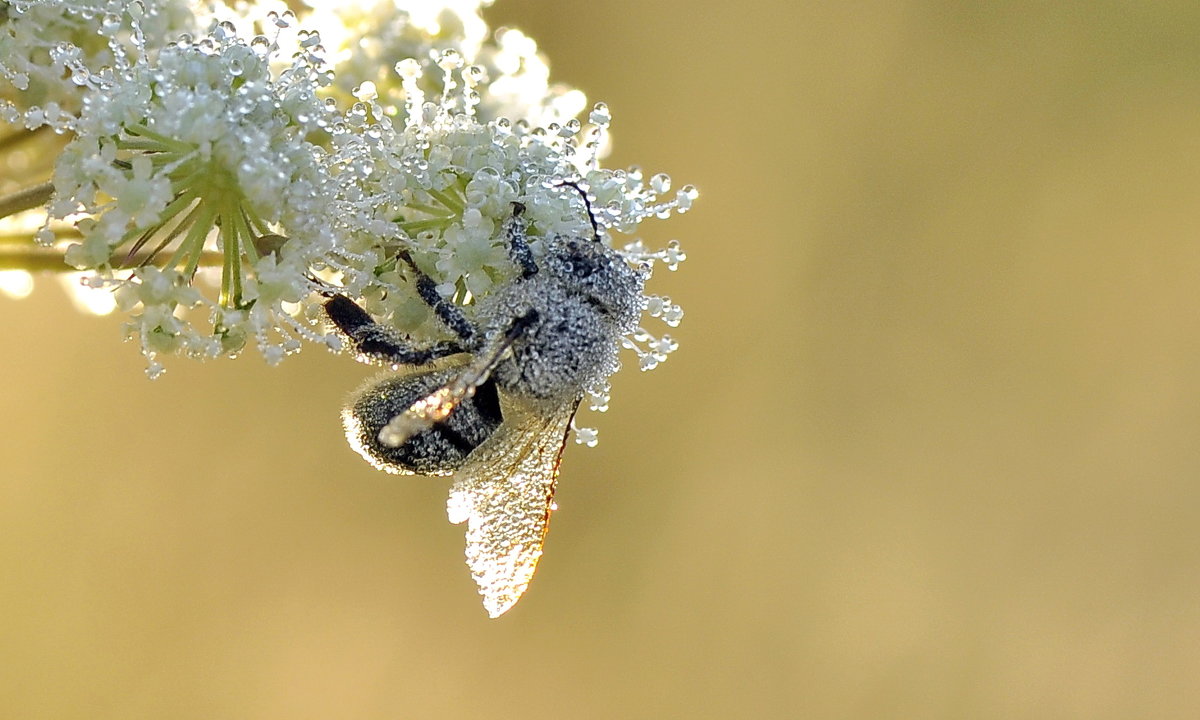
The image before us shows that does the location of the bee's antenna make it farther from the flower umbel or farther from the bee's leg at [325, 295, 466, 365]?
the bee's leg at [325, 295, 466, 365]

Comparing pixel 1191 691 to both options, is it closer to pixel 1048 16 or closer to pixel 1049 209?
pixel 1049 209

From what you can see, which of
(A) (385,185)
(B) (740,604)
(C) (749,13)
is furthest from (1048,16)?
(A) (385,185)

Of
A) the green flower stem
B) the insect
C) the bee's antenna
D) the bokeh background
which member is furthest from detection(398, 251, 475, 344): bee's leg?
the bokeh background

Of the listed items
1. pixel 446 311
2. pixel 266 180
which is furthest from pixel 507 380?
pixel 266 180

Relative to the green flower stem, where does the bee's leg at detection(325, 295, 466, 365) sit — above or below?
above

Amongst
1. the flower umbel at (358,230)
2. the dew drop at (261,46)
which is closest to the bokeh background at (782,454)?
the flower umbel at (358,230)

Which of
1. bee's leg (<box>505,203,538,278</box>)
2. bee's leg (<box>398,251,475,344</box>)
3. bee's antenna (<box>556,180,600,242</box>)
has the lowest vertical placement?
bee's leg (<box>398,251,475,344</box>)

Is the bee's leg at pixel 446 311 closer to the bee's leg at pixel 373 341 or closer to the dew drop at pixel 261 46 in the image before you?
the bee's leg at pixel 373 341
